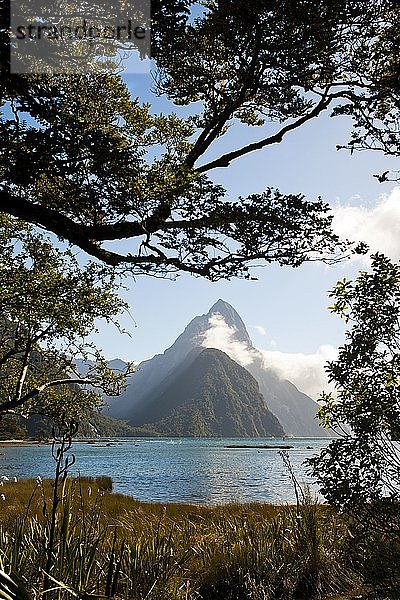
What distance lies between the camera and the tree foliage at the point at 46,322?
32.2 ft

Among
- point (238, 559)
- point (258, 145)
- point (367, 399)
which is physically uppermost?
point (258, 145)

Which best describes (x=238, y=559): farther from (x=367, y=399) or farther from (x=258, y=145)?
(x=258, y=145)

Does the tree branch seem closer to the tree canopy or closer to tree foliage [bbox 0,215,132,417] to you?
the tree canopy

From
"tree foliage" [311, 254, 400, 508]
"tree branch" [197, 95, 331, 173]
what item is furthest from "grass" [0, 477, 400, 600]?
"tree branch" [197, 95, 331, 173]

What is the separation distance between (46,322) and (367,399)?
7.79 metres

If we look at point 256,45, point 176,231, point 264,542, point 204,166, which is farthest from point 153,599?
point 256,45

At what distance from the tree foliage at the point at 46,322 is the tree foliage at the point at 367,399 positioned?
6.15 meters

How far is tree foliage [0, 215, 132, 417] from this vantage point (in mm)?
9828

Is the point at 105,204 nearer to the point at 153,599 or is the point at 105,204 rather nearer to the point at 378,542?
the point at 153,599

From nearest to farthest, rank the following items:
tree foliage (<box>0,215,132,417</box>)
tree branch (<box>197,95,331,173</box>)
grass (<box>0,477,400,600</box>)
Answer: grass (<box>0,477,400,600</box>) → tree branch (<box>197,95,331,173</box>) → tree foliage (<box>0,215,132,417</box>)

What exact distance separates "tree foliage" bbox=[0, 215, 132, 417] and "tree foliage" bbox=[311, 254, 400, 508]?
6.15m

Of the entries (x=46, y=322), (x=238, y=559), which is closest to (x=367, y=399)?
(x=238, y=559)

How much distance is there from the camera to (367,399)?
4305 mm

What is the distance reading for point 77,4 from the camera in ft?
15.9
